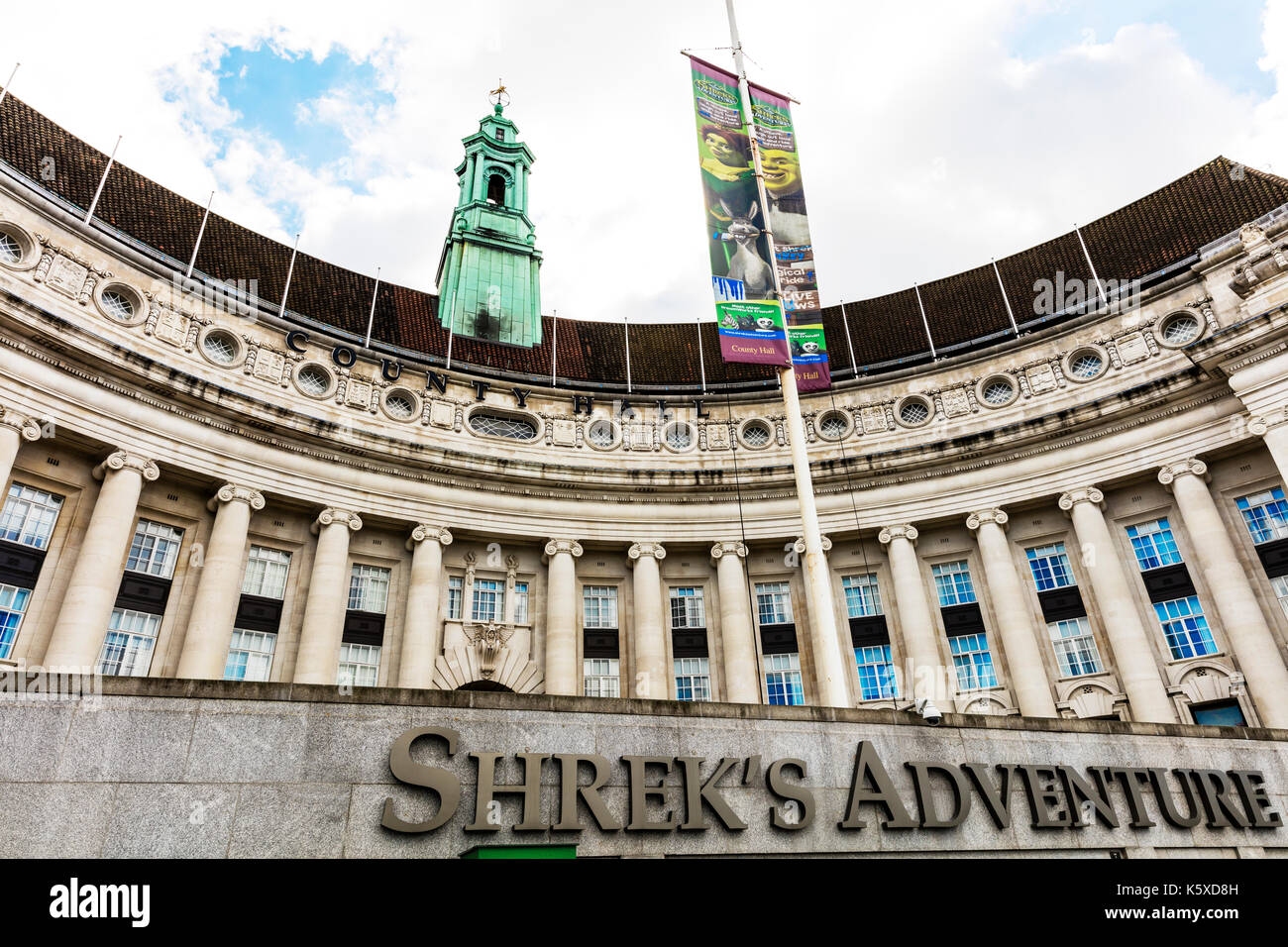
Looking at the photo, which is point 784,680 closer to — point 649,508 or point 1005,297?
point 649,508

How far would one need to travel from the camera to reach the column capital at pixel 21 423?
1011 inches

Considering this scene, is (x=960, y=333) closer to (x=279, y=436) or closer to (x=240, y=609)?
(x=279, y=436)

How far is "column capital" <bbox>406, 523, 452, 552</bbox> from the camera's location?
33.1 metres

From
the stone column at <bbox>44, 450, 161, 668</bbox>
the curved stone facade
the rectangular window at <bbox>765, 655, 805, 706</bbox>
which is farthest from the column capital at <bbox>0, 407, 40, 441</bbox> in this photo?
the rectangular window at <bbox>765, 655, 805, 706</bbox>

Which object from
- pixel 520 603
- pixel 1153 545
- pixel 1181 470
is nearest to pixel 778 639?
pixel 520 603

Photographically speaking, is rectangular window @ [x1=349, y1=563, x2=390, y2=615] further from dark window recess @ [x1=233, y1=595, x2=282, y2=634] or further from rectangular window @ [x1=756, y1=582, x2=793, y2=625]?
rectangular window @ [x1=756, y1=582, x2=793, y2=625]

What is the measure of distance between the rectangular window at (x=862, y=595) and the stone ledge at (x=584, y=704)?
1839 cm

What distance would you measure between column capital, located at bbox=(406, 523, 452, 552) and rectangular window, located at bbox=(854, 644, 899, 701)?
1760 centimetres

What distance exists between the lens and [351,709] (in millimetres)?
11805

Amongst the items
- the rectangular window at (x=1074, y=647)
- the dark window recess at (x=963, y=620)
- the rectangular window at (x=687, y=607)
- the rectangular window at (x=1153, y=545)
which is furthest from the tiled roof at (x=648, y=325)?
the rectangular window at (x=1074, y=647)

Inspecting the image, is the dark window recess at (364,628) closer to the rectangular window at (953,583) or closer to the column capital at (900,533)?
the column capital at (900,533)

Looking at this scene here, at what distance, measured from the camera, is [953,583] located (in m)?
34.9

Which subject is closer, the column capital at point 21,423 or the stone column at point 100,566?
the stone column at point 100,566

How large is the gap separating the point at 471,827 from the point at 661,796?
9.49 feet
